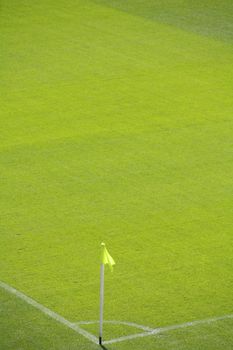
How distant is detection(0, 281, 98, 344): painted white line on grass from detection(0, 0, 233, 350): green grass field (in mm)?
97

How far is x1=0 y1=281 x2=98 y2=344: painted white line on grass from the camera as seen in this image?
1388cm

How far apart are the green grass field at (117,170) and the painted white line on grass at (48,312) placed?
10cm

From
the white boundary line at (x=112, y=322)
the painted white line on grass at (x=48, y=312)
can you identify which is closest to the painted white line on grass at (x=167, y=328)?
the white boundary line at (x=112, y=322)

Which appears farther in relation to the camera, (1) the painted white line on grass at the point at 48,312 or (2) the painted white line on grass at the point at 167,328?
(1) the painted white line on grass at the point at 48,312

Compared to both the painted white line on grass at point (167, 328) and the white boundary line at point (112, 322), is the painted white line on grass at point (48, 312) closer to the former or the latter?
the white boundary line at point (112, 322)

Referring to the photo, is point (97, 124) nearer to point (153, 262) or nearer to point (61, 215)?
point (61, 215)

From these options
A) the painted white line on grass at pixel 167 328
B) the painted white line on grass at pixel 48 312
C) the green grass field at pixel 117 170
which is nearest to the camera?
the painted white line on grass at pixel 167 328

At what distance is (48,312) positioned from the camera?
47.3ft

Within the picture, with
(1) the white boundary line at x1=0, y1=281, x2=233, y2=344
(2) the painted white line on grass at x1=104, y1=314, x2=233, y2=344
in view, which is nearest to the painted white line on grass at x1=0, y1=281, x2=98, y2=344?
(1) the white boundary line at x1=0, y1=281, x2=233, y2=344

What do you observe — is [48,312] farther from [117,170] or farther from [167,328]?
[117,170]

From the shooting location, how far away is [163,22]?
29.9 m

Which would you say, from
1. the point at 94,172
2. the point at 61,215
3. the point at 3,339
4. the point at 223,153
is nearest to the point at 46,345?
the point at 3,339

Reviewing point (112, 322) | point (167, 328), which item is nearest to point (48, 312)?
point (112, 322)

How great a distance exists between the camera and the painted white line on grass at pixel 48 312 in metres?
13.9
